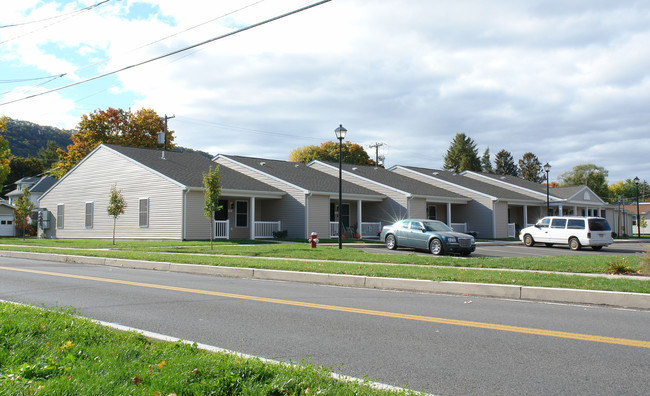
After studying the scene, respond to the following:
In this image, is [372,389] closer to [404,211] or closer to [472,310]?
[472,310]

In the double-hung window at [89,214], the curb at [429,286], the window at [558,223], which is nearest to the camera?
the curb at [429,286]

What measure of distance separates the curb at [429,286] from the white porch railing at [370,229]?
18722mm

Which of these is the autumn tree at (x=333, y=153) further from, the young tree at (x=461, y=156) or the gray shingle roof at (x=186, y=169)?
the gray shingle roof at (x=186, y=169)

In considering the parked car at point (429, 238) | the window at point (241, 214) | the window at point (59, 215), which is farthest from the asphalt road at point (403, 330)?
the window at point (59, 215)

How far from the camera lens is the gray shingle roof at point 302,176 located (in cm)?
3158

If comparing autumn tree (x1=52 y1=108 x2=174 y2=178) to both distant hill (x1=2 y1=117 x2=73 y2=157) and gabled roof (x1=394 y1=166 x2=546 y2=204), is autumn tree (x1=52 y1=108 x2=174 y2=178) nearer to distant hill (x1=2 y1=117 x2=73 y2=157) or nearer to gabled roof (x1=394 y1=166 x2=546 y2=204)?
gabled roof (x1=394 y1=166 x2=546 y2=204)

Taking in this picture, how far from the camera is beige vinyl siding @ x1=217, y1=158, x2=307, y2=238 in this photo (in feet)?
97.9

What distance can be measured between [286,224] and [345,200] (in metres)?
5.32

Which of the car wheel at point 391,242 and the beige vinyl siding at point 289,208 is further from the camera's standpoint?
the beige vinyl siding at point 289,208

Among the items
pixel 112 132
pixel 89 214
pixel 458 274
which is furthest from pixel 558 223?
pixel 112 132

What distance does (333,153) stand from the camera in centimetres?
7438

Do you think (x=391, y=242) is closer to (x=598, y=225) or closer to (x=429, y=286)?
(x=598, y=225)

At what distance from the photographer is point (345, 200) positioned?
34281mm

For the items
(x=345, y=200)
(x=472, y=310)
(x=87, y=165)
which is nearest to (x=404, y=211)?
(x=345, y=200)
